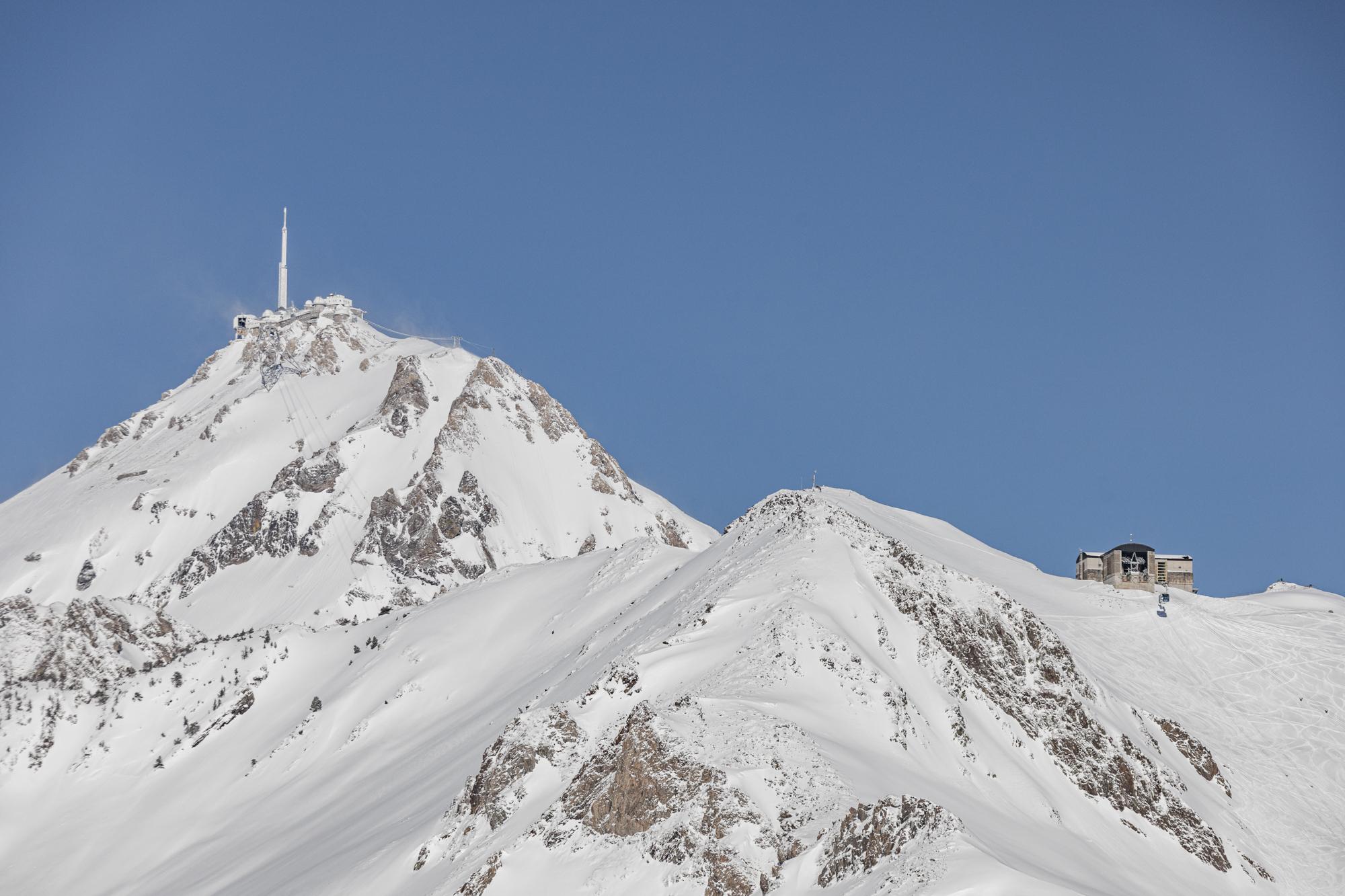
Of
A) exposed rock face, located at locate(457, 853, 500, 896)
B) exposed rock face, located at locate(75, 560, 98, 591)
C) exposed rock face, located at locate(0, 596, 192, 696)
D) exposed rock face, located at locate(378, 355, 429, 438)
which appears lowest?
exposed rock face, located at locate(457, 853, 500, 896)

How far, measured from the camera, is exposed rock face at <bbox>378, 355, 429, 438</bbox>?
184125 mm

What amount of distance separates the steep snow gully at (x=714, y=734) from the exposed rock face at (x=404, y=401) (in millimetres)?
85427

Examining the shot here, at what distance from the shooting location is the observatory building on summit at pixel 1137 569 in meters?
109

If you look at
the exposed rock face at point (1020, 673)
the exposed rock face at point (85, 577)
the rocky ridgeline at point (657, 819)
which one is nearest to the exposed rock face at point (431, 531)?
the exposed rock face at point (85, 577)

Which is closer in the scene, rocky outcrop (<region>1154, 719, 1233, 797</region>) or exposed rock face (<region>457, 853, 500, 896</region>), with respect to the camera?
exposed rock face (<region>457, 853, 500, 896</region>)

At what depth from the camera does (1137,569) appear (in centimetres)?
10950

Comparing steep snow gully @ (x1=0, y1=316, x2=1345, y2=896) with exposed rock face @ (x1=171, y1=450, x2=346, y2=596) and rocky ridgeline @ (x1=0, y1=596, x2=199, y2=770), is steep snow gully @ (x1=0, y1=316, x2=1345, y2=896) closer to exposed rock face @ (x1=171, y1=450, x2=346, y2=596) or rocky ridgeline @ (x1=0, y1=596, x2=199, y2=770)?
rocky ridgeline @ (x1=0, y1=596, x2=199, y2=770)

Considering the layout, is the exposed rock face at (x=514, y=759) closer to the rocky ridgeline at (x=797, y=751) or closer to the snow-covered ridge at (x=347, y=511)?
the rocky ridgeline at (x=797, y=751)

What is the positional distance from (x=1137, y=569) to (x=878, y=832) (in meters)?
80.4

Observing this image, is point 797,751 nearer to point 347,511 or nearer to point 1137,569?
point 1137,569

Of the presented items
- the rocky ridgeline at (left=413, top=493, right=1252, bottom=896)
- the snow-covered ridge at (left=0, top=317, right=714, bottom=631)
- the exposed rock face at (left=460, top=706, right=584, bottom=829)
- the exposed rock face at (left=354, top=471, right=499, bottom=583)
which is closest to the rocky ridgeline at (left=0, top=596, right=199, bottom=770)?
the rocky ridgeline at (left=413, top=493, right=1252, bottom=896)

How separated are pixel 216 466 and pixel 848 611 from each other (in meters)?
140

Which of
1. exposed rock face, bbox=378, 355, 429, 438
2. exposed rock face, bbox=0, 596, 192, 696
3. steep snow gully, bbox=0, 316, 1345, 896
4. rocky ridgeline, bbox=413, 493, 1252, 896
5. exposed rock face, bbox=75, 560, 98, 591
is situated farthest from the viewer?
exposed rock face, bbox=378, 355, 429, 438

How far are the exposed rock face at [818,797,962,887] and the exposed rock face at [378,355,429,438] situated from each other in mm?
151283
